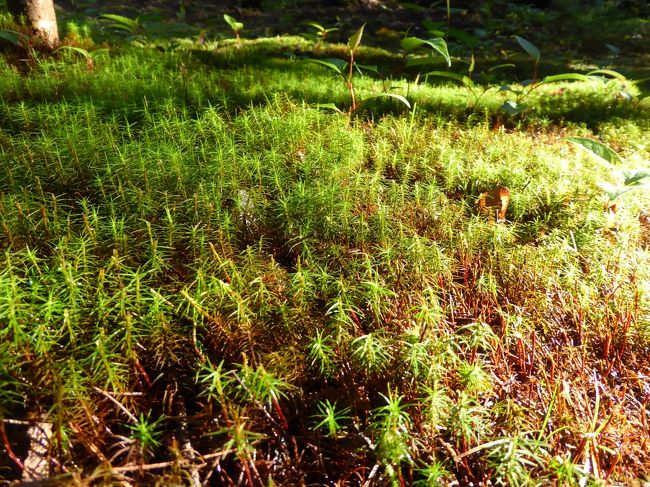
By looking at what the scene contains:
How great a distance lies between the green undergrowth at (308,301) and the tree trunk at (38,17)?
4.45 feet

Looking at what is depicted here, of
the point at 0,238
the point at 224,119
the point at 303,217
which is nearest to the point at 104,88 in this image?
the point at 224,119

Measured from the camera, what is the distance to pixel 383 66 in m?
5.96

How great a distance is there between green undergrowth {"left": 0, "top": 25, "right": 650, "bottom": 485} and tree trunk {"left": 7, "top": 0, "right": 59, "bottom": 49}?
1.36 metres

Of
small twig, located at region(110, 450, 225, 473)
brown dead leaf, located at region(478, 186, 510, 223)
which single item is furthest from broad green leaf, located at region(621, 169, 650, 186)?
small twig, located at region(110, 450, 225, 473)

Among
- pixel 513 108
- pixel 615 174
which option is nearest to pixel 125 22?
pixel 513 108

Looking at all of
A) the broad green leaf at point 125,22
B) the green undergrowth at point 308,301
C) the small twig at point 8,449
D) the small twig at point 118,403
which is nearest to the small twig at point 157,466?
the green undergrowth at point 308,301

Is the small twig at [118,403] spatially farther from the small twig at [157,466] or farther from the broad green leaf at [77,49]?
the broad green leaf at [77,49]

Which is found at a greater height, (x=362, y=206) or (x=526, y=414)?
(x=362, y=206)

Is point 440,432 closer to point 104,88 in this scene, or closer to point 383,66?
point 104,88

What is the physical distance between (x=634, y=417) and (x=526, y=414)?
542 mm

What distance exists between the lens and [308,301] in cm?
214

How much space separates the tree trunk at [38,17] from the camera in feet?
15.8

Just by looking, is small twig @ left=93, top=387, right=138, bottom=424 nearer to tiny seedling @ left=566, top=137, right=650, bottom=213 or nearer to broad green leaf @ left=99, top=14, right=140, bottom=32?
tiny seedling @ left=566, top=137, right=650, bottom=213

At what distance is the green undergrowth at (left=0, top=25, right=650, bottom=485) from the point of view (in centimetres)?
157
